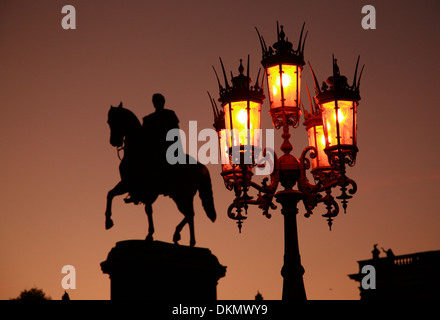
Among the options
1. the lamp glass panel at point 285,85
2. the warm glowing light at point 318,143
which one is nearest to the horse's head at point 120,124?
the lamp glass panel at point 285,85

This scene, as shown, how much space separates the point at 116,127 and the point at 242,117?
3669 mm

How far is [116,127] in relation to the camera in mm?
14352

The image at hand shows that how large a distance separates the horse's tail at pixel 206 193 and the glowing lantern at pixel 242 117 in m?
1.67

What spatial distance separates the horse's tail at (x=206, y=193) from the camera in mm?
15203

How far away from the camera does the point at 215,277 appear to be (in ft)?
48.5

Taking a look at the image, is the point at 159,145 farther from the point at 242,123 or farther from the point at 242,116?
the point at 242,116

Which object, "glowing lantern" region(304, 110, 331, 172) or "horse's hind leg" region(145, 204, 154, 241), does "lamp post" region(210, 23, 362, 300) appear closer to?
"glowing lantern" region(304, 110, 331, 172)

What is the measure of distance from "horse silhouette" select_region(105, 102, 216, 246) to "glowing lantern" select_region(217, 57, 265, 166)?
236 cm

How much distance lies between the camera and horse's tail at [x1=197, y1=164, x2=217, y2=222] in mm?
15203

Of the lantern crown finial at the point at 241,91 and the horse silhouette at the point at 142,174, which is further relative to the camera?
the lantern crown finial at the point at 241,91

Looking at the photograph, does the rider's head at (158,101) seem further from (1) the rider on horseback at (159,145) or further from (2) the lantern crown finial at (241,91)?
(2) the lantern crown finial at (241,91)

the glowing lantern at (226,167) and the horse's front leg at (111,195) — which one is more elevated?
the glowing lantern at (226,167)
